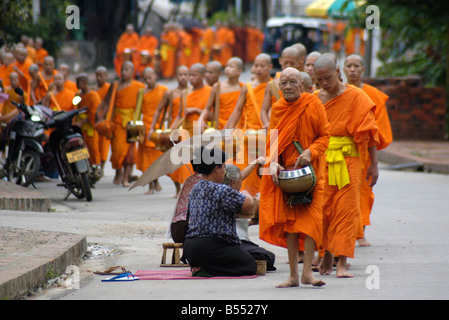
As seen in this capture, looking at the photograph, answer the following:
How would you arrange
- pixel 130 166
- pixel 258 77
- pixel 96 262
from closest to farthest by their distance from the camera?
pixel 96 262, pixel 258 77, pixel 130 166

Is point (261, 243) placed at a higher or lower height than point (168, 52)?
lower

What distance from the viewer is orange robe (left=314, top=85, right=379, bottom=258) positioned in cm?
709

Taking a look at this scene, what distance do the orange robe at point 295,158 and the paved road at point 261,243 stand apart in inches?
17.8

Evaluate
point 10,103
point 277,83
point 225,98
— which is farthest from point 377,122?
point 10,103

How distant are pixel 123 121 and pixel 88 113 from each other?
544mm

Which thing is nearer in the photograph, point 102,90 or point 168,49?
point 102,90

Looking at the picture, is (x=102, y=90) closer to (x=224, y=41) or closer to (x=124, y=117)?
(x=124, y=117)

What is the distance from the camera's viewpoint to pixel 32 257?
22.8 ft

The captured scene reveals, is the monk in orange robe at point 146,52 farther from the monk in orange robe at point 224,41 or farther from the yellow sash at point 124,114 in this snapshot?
the yellow sash at point 124,114

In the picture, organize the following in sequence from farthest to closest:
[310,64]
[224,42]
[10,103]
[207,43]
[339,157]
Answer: [224,42] → [207,43] → [10,103] → [310,64] → [339,157]
